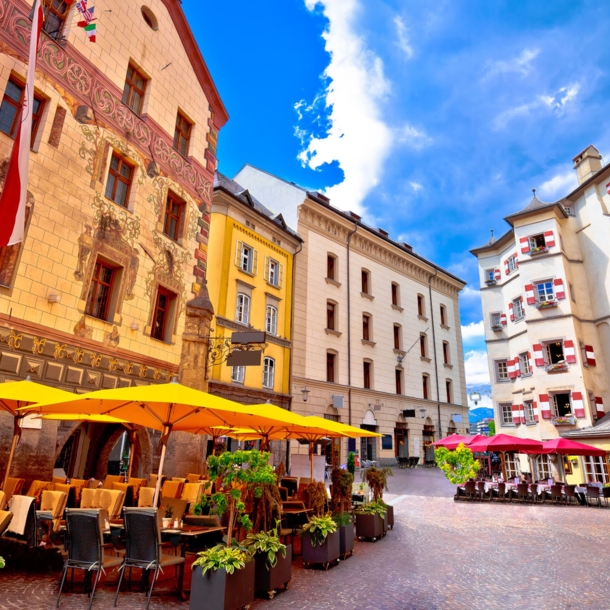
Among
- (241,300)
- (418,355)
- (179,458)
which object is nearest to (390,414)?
(418,355)

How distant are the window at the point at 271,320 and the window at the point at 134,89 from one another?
1252 cm

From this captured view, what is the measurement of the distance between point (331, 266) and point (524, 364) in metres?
12.9

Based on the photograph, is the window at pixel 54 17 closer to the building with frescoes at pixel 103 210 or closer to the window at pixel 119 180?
the building with frescoes at pixel 103 210

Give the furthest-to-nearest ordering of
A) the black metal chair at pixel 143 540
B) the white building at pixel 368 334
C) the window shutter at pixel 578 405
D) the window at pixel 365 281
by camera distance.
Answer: the window at pixel 365 281 → the white building at pixel 368 334 → the window shutter at pixel 578 405 → the black metal chair at pixel 143 540

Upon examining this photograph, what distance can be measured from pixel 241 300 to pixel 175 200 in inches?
318

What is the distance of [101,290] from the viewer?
516 inches

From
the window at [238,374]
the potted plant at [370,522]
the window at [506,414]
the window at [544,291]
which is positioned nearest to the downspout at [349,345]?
the window at [238,374]

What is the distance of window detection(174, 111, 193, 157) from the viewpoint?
1681 centimetres

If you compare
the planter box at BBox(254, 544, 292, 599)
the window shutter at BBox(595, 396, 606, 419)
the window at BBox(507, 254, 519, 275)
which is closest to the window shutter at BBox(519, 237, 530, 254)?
the window at BBox(507, 254, 519, 275)

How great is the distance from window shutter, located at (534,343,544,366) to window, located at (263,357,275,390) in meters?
13.7

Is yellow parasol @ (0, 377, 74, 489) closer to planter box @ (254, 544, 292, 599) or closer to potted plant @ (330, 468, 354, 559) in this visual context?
planter box @ (254, 544, 292, 599)

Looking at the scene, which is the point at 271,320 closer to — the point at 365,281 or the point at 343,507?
the point at 365,281

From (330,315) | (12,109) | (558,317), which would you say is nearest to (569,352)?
(558,317)

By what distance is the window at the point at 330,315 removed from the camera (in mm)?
28922
